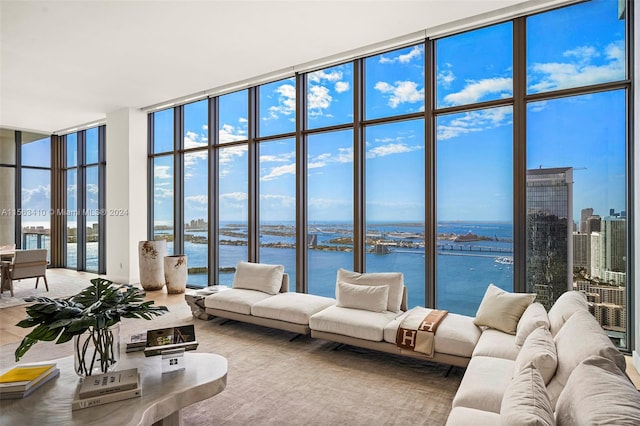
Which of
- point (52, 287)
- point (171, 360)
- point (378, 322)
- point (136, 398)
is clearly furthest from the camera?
point (52, 287)

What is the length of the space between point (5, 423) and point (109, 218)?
6881 mm

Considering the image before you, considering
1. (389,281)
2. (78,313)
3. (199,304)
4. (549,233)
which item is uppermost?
(549,233)

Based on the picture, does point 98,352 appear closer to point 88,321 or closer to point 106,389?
point 106,389

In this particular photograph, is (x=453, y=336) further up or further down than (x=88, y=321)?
further down

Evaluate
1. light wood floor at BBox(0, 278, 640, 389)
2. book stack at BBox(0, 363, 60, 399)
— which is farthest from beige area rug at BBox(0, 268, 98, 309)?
book stack at BBox(0, 363, 60, 399)

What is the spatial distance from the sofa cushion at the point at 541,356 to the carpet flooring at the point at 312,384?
87 centimetres

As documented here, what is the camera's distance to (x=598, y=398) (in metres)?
1.23

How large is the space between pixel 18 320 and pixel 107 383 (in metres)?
4.18

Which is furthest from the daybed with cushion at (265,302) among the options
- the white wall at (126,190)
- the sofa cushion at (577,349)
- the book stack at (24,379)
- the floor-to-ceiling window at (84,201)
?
the floor-to-ceiling window at (84,201)

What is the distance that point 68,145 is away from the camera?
9.76 m

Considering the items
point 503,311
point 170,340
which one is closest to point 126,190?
point 170,340

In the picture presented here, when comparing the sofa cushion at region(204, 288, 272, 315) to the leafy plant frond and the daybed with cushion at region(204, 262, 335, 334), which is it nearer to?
the daybed with cushion at region(204, 262, 335, 334)

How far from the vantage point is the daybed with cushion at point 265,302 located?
4036 mm

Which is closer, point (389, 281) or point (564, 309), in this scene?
point (564, 309)
